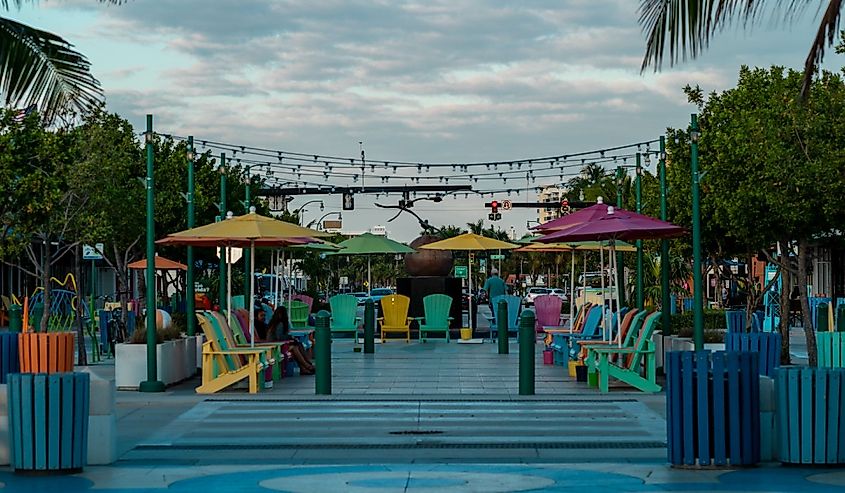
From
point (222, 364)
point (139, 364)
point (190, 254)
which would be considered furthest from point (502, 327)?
point (139, 364)

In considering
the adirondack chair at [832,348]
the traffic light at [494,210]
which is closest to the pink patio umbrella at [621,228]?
the adirondack chair at [832,348]

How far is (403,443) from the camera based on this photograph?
41.9 ft

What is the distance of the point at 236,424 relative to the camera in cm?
1439

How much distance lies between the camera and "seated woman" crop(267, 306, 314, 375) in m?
20.8

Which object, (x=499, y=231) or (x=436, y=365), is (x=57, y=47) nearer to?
(x=436, y=365)

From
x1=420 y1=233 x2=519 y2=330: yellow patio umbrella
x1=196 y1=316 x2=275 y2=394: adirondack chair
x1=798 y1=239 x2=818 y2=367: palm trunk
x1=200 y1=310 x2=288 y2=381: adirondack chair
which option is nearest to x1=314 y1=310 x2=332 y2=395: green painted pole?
x1=196 y1=316 x2=275 y2=394: adirondack chair

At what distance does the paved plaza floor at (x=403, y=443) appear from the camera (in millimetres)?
10156

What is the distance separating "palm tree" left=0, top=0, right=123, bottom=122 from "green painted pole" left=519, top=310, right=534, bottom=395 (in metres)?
7.58

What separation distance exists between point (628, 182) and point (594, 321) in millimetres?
34108

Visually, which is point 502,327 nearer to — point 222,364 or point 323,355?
point 222,364

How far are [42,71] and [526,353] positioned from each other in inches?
324

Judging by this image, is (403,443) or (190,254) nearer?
(403,443)

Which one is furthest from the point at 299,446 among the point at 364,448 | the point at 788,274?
the point at 788,274

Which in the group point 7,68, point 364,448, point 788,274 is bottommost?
point 364,448
